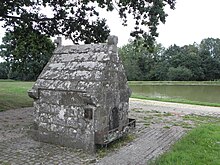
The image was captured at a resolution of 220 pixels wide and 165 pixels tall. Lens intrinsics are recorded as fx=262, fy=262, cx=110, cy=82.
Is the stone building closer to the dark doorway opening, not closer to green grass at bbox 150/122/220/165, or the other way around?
the dark doorway opening

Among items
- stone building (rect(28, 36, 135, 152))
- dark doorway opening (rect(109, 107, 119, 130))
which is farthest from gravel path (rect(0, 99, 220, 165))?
dark doorway opening (rect(109, 107, 119, 130))

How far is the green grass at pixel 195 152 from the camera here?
18.5 ft

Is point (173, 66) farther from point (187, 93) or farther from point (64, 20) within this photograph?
point (64, 20)

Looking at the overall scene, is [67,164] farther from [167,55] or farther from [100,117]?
[167,55]

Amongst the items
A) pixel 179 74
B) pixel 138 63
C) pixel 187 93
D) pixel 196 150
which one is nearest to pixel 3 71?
pixel 138 63

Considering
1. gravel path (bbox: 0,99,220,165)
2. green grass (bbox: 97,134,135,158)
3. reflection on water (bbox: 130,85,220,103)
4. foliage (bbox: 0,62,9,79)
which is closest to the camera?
gravel path (bbox: 0,99,220,165)

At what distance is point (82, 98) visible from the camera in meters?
6.60

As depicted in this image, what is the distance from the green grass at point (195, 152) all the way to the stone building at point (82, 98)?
166 cm

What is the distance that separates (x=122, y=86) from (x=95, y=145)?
2074 mm

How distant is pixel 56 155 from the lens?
6.32 meters

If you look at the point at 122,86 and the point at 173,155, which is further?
the point at 122,86

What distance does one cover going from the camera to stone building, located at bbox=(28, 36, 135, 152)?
664 centimetres

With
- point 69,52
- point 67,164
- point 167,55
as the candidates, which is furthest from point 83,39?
point 167,55

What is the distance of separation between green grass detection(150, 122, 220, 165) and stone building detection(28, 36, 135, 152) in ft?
5.44
